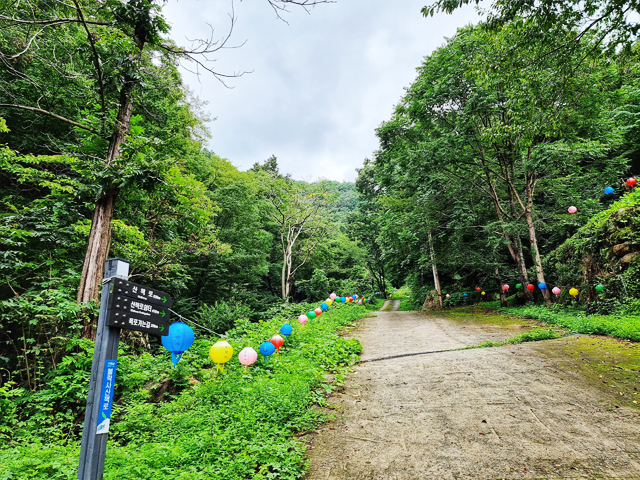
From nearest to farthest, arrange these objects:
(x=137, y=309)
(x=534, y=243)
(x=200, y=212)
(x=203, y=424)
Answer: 1. (x=137, y=309)
2. (x=203, y=424)
3. (x=200, y=212)
4. (x=534, y=243)

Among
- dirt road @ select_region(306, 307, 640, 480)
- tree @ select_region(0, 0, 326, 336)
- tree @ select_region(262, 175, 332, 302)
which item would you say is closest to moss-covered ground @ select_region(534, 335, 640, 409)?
dirt road @ select_region(306, 307, 640, 480)

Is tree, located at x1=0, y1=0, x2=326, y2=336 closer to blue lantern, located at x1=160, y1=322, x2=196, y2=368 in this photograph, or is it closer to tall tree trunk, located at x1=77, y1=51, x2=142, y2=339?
tall tree trunk, located at x1=77, y1=51, x2=142, y2=339

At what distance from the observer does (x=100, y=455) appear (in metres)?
1.92

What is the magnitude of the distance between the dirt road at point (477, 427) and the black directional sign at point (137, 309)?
6.50 ft

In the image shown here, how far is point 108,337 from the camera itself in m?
2.10

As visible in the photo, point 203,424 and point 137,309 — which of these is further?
point 203,424

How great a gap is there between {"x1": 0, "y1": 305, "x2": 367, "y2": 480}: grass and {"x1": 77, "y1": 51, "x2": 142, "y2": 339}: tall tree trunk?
121cm

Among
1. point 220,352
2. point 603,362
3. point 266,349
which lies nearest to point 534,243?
point 603,362

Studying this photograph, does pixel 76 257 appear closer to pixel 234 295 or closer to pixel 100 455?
pixel 100 455

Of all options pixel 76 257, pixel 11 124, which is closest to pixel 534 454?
pixel 76 257

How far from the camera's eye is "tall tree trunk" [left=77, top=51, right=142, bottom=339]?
4.63 metres

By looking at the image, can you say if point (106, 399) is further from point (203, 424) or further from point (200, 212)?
point (200, 212)

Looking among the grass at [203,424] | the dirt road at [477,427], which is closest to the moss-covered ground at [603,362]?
the dirt road at [477,427]

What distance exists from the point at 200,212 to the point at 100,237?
5.61ft
